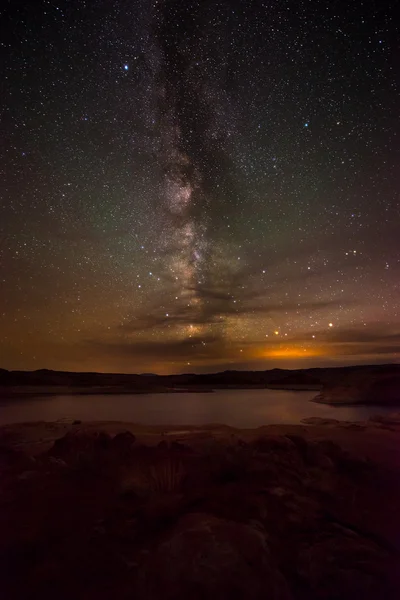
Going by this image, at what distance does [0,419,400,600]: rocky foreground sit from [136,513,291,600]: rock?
0.04 feet

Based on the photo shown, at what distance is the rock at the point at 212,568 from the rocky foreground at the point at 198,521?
1 cm

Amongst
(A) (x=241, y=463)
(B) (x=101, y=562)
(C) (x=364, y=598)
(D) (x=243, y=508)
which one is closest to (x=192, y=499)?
(D) (x=243, y=508)

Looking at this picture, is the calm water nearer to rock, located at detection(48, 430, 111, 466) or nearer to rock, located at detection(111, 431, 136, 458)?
rock, located at detection(48, 430, 111, 466)

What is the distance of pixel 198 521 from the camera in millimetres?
5457

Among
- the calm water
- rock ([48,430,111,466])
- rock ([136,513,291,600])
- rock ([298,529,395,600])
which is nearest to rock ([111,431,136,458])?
rock ([48,430,111,466])

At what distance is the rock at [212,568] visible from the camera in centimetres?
428

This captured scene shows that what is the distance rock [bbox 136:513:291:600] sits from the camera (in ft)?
14.0

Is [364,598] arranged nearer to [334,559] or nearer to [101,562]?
[334,559]

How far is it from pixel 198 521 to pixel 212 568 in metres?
0.96

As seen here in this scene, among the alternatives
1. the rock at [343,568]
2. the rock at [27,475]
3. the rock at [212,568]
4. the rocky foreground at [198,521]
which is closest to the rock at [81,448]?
the rocky foreground at [198,521]

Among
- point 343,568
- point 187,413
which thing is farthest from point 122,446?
point 187,413

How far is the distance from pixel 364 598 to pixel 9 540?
14.9 feet

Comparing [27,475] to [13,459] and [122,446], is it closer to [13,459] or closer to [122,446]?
[13,459]

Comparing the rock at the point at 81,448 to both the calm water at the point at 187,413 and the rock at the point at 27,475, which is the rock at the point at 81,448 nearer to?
the rock at the point at 27,475
